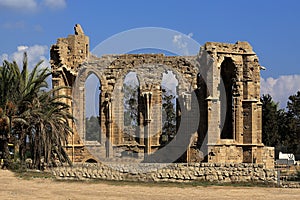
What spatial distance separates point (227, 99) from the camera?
32969 millimetres

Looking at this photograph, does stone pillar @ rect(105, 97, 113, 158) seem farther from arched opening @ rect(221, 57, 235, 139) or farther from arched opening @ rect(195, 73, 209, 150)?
arched opening @ rect(221, 57, 235, 139)

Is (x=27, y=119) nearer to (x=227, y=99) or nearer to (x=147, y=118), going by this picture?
(x=147, y=118)

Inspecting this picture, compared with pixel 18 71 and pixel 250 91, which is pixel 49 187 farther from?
pixel 250 91

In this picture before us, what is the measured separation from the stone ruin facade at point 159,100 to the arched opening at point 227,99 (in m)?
0.04

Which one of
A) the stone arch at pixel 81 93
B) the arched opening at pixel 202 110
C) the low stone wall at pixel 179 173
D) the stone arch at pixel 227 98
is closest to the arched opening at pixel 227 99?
the stone arch at pixel 227 98

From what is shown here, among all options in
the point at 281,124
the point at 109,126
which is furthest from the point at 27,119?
the point at 281,124

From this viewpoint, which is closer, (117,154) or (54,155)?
(54,155)

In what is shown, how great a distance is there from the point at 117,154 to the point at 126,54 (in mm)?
5543

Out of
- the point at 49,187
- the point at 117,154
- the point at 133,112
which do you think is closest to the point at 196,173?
the point at 49,187

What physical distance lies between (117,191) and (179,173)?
4.11 meters

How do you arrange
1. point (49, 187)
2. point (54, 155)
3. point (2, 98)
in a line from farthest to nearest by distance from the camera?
point (54, 155), point (2, 98), point (49, 187)

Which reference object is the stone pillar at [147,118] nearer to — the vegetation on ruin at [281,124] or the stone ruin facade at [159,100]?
the stone ruin facade at [159,100]

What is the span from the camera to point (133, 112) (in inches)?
2024

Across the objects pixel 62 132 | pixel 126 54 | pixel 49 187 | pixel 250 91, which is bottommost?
pixel 49 187
